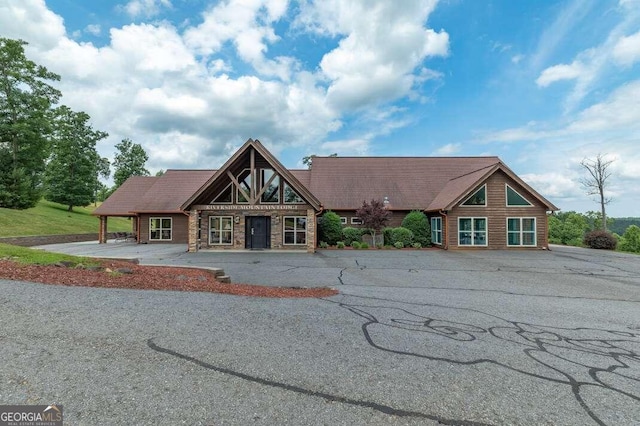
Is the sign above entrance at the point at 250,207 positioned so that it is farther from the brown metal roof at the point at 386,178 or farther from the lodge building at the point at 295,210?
the brown metal roof at the point at 386,178

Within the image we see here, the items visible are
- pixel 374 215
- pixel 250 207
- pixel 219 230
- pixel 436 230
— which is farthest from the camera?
pixel 436 230

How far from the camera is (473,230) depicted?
20438 millimetres

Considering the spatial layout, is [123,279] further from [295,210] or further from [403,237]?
[403,237]

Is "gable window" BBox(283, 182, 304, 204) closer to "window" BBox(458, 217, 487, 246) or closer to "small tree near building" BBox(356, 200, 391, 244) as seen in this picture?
"small tree near building" BBox(356, 200, 391, 244)

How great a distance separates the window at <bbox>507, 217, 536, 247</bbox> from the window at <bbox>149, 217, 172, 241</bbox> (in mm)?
24535

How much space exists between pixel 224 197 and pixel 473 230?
15970 mm

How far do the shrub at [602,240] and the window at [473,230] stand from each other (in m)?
8.63

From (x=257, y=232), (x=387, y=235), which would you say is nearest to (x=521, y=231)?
(x=387, y=235)

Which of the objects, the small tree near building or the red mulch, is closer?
the red mulch

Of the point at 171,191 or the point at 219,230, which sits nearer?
the point at 219,230

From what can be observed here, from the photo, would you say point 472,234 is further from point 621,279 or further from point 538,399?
point 538,399

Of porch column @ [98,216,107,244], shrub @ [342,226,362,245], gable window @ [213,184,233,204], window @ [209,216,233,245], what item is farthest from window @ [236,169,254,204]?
porch column @ [98,216,107,244]

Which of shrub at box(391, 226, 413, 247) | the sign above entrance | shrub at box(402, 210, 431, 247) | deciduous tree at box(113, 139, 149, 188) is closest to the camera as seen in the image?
the sign above entrance

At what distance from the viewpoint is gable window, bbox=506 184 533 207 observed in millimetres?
20297
